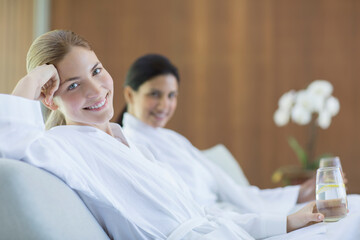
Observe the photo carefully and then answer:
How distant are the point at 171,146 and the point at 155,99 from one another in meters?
0.25

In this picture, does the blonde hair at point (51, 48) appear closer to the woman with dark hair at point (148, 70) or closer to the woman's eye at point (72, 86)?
the woman's eye at point (72, 86)

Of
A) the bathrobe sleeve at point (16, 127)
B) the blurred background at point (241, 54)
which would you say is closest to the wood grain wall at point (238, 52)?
the blurred background at point (241, 54)

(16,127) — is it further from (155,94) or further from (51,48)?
(155,94)

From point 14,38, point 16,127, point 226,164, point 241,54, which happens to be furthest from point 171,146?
point 241,54

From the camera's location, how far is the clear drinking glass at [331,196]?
4.27 feet

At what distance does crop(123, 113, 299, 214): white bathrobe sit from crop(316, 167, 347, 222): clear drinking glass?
0.88m

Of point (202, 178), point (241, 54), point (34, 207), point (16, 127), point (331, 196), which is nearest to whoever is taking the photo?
point (34, 207)

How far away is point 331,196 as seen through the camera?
1.30 meters

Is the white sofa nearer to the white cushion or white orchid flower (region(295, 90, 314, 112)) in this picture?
the white cushion

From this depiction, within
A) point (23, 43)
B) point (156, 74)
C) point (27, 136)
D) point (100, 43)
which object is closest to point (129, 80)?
point (156, 74)

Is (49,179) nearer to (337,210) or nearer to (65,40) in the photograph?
(65,40)

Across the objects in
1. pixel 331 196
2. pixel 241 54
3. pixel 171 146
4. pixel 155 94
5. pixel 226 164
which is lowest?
pixel 226 164

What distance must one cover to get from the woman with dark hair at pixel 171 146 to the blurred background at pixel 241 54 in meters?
2.12

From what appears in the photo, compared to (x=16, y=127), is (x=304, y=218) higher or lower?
lower
